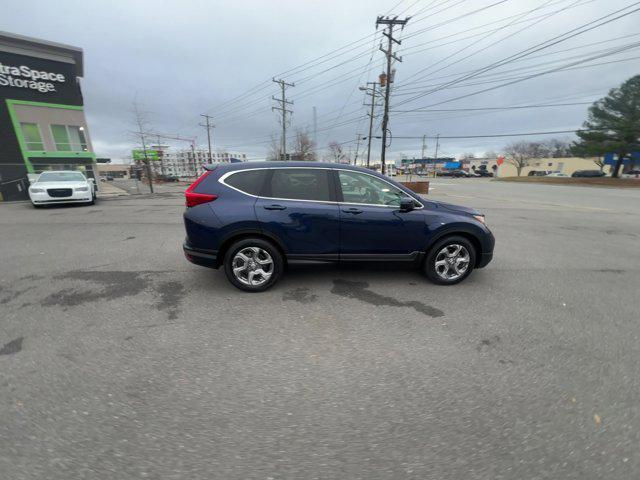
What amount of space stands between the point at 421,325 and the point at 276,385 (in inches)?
65.7

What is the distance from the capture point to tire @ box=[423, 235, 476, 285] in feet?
13.9

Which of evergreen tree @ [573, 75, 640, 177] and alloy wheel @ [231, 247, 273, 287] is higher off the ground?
evergreen tree @ [573, 75, 640, 177]

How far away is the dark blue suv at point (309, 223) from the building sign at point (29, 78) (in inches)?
1116

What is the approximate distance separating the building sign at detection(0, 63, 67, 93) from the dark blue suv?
93.0 ft

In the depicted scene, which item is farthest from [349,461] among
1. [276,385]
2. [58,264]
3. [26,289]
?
[58,264]

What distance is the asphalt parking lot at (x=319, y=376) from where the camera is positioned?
180cm

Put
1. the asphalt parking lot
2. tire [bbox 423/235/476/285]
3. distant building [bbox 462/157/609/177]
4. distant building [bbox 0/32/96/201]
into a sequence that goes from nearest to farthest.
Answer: the asphalt parking lot → tire [bbox 423/235/476/285] → distant building [bbox 0/32/96/201] → distant building [bbox 462/157/609/177]

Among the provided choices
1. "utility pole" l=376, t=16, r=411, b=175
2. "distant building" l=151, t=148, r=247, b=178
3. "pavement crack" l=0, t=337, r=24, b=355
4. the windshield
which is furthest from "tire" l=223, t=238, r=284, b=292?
"distant building" l=151, t=148, r=247, b=178

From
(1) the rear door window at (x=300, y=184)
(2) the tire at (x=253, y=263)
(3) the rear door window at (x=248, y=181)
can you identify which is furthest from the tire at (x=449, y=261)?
(3) the rear door window at (x=248, y=181)

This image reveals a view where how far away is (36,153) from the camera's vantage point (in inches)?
910

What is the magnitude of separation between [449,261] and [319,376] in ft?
8.82

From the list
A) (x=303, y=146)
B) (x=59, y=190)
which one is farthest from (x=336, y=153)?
(x=59, y=190)

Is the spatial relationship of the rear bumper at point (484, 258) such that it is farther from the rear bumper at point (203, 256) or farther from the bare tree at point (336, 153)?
the bare tree at point (336, 153)

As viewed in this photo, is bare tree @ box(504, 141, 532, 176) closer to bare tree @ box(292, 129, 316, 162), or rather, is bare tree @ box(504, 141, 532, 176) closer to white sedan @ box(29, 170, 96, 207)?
bare tree @ box(292, 129, 316, 162)
